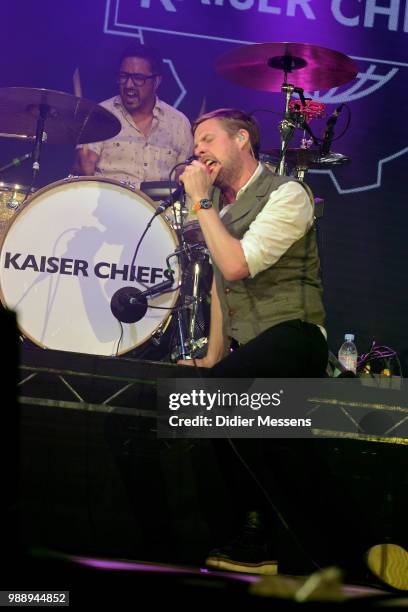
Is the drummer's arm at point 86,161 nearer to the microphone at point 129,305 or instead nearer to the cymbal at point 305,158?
the cymbal at point 305,158

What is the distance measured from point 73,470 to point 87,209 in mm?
1653

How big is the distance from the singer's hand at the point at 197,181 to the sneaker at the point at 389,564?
1337 mm

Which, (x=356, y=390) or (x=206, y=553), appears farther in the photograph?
(x=356, y=390)

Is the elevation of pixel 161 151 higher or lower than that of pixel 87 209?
higher

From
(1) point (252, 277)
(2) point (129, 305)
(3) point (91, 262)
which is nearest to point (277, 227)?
(1) point (252, 277)

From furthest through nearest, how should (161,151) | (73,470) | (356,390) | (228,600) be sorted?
(161,151) → (356,390) → (73,470) → (228,600)

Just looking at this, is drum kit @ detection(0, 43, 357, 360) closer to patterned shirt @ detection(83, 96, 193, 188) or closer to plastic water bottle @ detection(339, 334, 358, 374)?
patterned shirt @ detection(83, 96, 193, 188)

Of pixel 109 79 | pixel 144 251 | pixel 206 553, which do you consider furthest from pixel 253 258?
pixel 109 79

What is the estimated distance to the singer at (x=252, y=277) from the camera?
2.69 m

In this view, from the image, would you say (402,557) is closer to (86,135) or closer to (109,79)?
(86,135)

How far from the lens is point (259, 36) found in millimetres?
5891

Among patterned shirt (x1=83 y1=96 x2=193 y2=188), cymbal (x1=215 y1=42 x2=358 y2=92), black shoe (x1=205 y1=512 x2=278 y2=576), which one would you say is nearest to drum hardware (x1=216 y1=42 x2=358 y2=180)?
cymbal (x1=215 y1=42 x2=358 y2=92)

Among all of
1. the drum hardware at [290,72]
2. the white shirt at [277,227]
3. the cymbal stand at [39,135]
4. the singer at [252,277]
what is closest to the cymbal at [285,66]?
the drum hardware at [290,72]

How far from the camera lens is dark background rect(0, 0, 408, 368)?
5.74 meters
